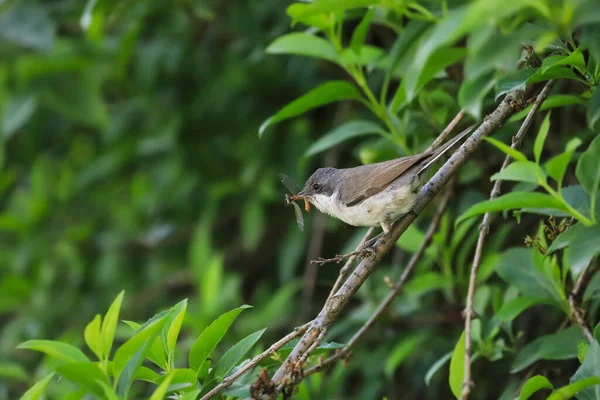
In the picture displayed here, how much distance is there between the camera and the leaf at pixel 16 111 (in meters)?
5.20

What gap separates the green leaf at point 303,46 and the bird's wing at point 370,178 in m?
0.58

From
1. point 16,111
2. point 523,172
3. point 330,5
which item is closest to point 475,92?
point 523,172

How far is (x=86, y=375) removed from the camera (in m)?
2.12

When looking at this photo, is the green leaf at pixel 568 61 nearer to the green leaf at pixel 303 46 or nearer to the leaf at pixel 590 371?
the leaf at pixel 590 371

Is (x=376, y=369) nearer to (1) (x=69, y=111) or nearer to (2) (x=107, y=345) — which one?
(2) (x=107, y=345)

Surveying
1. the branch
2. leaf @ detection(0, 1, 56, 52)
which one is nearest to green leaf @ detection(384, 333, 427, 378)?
the branch

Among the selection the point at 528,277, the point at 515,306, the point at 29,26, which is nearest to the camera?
the point at 515,306

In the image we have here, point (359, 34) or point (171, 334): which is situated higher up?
point (359, 34)

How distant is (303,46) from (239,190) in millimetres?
2430

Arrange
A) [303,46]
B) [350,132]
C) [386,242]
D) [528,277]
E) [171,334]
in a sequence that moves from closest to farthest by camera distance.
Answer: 1. [171,334]
2. [386,242]
3. [528,277]
4. [303,46]
5. [350,132]

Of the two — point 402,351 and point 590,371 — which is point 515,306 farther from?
point 402,351

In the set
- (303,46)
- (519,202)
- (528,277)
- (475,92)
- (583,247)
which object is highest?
(475,92)

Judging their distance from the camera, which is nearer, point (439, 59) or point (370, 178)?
point (439, 59)

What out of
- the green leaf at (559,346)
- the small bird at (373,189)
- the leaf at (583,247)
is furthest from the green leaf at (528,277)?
the leaf at (583,247)
